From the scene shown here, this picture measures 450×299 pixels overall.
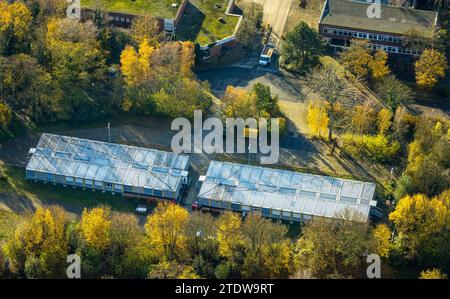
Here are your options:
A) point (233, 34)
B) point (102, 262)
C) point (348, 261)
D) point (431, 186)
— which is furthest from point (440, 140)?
point (102, 262)

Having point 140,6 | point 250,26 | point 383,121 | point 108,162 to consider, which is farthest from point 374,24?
point 108,162

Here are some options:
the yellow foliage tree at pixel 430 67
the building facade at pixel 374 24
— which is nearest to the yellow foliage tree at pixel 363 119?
the yellow foliage tree at pixel 430 67

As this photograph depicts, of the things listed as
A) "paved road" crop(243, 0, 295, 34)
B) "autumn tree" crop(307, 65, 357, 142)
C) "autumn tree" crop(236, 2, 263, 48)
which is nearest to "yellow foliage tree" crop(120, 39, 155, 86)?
"autumn tree" crop(236, 2, 263, 48)

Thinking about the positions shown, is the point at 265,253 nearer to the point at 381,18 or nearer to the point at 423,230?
the point at 423,230

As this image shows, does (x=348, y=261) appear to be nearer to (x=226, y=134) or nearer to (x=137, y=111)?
(x=226, y=134)

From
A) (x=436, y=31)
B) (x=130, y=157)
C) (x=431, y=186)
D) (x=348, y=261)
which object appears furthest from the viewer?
(x=436, y=31)
